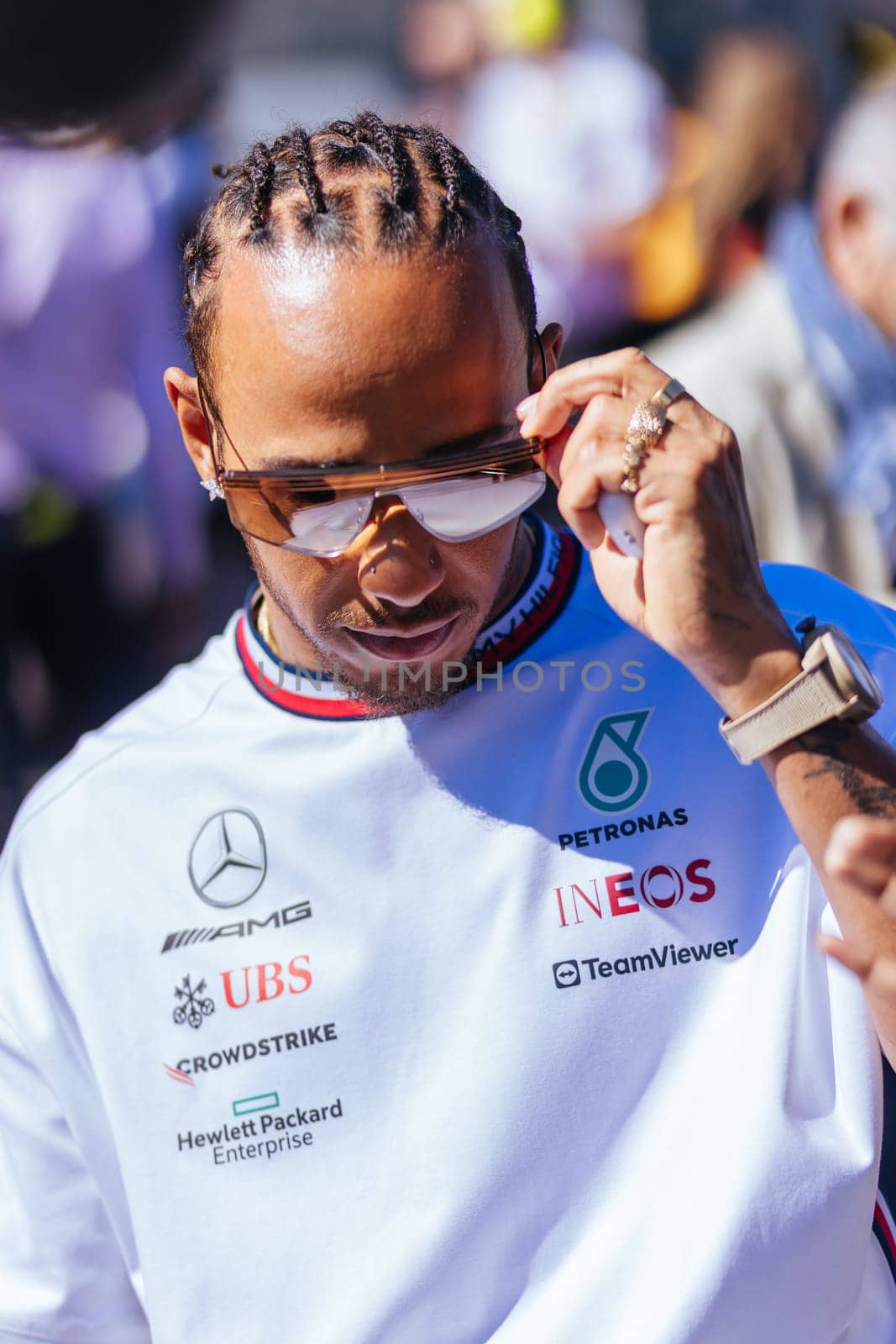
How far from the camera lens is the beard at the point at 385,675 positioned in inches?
84.3

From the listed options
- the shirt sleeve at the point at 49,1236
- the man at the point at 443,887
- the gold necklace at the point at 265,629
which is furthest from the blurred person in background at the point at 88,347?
the shirt sleeve at the point at 49,1236

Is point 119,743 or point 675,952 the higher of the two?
point 119,743

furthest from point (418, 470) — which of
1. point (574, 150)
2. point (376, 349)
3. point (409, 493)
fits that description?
point (574, 150)

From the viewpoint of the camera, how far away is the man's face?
1925 mm

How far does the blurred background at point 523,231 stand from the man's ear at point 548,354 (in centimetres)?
32

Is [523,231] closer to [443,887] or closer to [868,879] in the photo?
[443,887]

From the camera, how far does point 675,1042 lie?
2039mm

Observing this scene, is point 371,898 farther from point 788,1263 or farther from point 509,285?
point 509,285

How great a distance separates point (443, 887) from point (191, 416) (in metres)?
0.72

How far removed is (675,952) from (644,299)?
15.8 ft

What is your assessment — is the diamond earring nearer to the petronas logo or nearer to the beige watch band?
the petronas logo

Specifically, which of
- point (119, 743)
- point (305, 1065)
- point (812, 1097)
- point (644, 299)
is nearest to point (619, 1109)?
point (812, 1097)

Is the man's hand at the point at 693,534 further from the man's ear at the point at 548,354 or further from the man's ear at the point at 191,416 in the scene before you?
the man's ear at the point at 191,416

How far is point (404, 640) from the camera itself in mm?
2070
